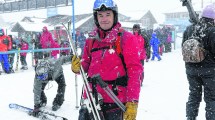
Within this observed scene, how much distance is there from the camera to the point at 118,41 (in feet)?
8.84

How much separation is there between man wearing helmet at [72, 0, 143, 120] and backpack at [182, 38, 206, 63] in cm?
153

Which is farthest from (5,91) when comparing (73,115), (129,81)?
(129,81)

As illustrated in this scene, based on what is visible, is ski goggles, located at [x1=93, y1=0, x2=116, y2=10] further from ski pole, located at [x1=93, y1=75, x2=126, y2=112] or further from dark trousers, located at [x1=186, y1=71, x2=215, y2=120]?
dark trousers, located at [x1=186, y1=71, x2=215, y2=120]

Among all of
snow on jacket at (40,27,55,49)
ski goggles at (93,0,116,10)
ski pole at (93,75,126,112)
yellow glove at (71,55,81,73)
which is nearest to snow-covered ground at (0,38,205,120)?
snow on jacket at (40,27,55,49)

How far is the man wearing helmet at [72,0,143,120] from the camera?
264 centimetres

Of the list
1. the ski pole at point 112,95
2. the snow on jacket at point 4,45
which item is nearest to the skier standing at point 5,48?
the snow on jacket at point 4,45

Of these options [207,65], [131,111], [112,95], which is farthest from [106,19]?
[207,65]

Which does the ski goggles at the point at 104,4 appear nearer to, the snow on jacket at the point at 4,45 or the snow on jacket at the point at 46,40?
the snow on jacket at the point at 46,40

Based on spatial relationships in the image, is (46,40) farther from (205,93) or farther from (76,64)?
(76,64)

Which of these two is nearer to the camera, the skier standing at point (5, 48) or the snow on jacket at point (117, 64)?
the snow on jacket at point (117, 64)

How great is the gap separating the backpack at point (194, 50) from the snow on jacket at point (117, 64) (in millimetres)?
1528

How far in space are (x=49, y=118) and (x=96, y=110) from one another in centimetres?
273

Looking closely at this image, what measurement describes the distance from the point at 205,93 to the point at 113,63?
A: 2.06 m

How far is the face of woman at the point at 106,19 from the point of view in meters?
2.80
